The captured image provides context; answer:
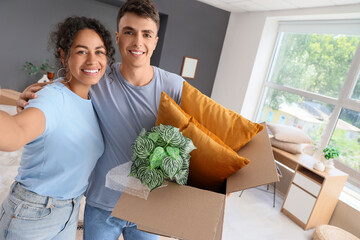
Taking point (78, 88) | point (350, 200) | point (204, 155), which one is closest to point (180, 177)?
point (204, 155)

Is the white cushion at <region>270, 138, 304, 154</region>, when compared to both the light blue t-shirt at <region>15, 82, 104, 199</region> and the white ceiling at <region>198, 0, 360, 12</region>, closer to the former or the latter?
the white ceiling at <region>198, 0, 360, 12</region>

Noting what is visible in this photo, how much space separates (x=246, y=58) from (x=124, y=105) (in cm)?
392

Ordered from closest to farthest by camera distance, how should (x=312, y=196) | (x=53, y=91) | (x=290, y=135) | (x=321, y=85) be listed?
(x=53, y=91)
(x=312, y=196)
(x=290, y=135)
(x=321, y=85)

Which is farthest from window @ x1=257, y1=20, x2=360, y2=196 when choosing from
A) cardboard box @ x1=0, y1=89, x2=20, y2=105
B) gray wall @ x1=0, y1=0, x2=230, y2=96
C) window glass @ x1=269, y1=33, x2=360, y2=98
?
cardboard box @ x1=0, y1=89, x2=20, y2=105

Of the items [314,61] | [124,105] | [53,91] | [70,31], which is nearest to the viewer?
[53,91]

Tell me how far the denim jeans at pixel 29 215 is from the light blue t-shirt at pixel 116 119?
0.59 feet

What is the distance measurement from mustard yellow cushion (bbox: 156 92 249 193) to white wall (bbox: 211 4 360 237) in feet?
11.9

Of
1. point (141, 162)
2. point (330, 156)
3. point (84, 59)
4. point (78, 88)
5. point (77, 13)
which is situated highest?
point (77, 13)

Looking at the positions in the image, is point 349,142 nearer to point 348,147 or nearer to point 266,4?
point 348,147

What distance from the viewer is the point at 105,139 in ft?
3.86

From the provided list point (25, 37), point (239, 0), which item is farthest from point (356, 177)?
point (25, 37)

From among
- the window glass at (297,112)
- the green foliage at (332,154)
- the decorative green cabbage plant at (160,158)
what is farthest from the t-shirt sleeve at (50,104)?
the window glass at (297,112)

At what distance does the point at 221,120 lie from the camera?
1080 mm

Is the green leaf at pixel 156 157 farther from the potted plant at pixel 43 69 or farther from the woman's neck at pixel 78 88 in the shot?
the potted plant at pixel 43 69
